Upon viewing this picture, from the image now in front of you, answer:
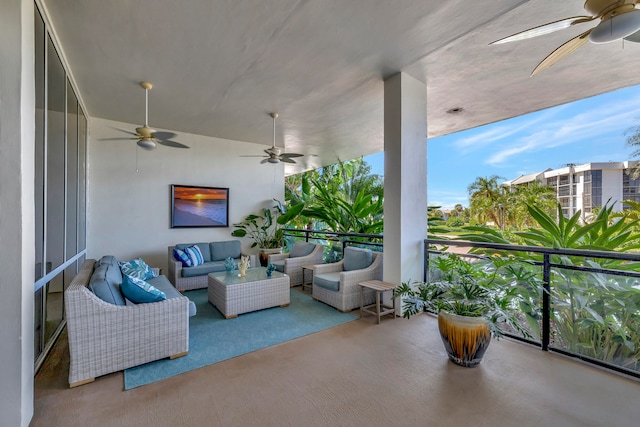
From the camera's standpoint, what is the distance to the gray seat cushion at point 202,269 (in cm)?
465

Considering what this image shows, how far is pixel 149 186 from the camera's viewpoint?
539 centimetres

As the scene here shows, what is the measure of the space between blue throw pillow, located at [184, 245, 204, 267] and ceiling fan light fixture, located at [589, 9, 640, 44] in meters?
5.54

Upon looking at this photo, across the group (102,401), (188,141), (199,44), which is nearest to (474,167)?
(188,141)

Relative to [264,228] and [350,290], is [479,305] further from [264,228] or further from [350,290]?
[264,228]

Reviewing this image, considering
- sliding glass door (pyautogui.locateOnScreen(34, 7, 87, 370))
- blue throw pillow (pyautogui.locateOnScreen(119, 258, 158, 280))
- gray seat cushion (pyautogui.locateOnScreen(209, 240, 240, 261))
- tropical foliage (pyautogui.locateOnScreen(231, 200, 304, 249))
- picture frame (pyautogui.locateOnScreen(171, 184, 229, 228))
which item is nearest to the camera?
sliding glass door (pyautogui.locateOnScreen(34, 7, 87, 370))

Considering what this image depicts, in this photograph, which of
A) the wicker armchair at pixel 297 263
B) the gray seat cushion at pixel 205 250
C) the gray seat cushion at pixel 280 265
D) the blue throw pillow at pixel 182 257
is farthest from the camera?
the gray seat cushion at pixel 205 250

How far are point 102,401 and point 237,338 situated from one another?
119cm

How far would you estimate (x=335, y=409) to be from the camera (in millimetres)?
1837

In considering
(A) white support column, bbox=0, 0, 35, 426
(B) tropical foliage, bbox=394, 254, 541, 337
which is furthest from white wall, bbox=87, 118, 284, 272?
(B) tropical foliage, bbox=394, 254, 541, 337

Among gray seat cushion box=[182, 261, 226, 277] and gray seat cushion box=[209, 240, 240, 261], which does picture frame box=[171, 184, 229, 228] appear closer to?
gray seat cushion box=[209, 240, 240, 261]

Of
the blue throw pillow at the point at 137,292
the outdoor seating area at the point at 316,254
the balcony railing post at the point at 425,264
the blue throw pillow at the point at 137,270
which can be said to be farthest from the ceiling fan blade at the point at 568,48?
the blue throw pillow at the point at 137,270

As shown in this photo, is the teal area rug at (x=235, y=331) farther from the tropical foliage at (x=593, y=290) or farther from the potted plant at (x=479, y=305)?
the tropical foliage at (x=593, y=290)

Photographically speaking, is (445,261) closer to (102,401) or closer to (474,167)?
(102,401)

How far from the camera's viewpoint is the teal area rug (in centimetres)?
233
